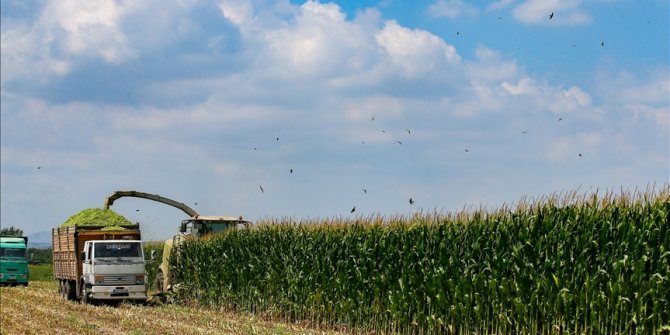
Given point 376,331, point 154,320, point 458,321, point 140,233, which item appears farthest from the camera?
point 140,233

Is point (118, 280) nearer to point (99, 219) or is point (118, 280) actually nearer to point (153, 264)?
point (99, 219)

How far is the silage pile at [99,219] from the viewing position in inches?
1347

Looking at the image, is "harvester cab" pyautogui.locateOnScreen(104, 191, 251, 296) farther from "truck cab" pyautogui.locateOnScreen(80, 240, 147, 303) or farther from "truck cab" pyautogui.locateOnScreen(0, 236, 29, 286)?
"truck cab" pyautogui.locateOnScreen(0, 236, 29, 286)

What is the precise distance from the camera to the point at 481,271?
19.2 meters

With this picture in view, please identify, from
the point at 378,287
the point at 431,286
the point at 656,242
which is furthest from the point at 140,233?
the point at 656,242

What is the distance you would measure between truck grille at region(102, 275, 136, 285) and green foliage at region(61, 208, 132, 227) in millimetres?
3402

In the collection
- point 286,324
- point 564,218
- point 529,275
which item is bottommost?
point 286,324

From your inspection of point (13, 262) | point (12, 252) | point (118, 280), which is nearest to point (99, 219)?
point (118, 280)

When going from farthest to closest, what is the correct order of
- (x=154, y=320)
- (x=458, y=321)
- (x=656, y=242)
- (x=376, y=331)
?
1. (x=154, y=320)
2. (x=376, y=331)
3. (x=458, y=321)
4. (x=656, y=242)

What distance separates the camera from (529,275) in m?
17.9

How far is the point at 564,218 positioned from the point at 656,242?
2.30 meters

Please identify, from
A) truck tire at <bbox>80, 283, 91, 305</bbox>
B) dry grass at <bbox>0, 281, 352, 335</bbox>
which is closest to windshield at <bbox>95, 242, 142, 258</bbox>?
truck tire at <bbox>80, 283, 91, 305</bbox>

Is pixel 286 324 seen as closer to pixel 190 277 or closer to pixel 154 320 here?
pixel 154 320

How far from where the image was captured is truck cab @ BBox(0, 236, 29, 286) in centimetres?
4600
